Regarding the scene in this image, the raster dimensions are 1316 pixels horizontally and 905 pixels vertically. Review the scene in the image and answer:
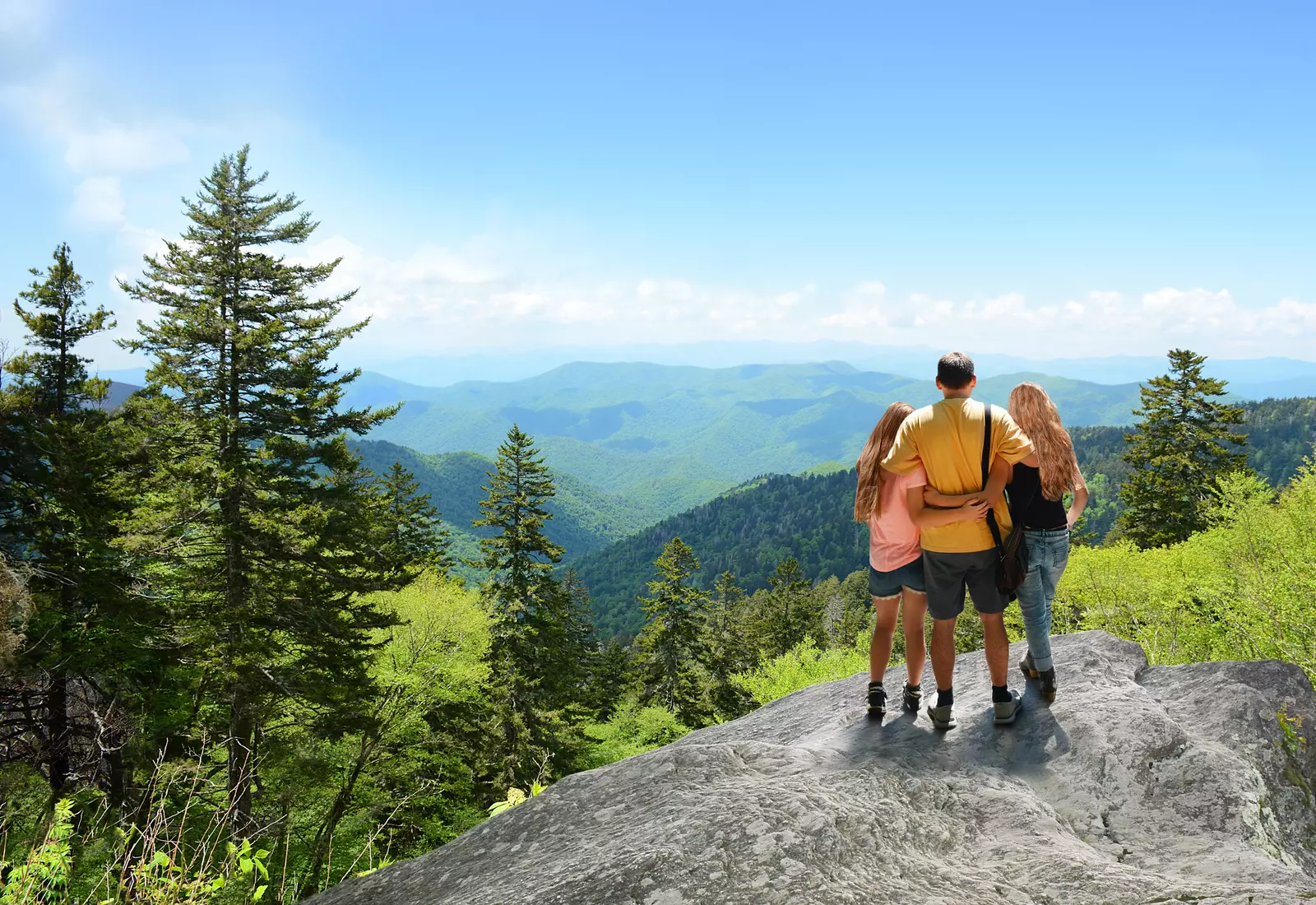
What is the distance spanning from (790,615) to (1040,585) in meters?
60.0

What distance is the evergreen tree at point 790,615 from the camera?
198ft

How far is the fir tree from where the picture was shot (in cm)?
2466

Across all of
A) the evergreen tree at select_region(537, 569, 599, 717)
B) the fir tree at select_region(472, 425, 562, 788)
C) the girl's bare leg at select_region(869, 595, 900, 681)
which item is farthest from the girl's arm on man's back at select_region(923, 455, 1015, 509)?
the evergreen tree at select_region(537, 569, 599, 717)

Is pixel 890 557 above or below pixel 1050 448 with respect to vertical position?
below

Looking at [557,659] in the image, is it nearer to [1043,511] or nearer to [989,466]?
[1043,511]

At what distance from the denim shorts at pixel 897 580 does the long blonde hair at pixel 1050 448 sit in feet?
3.59

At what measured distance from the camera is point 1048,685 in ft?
16.1

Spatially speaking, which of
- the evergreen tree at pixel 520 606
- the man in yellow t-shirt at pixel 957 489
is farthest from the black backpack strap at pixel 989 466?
the evergreen tree at pixel 520 606

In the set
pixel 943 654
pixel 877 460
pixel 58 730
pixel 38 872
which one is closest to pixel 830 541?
pixel 58 730

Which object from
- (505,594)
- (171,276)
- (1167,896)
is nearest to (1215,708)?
(1167,896)

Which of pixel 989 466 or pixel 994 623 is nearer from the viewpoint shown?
pixel 989 466

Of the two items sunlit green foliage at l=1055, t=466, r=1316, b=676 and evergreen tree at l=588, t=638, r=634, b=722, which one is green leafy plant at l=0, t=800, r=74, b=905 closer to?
sunlit green foliage at l=1055, t=466, r=1316, b=676

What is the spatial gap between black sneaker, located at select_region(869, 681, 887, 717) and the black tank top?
5.45ft

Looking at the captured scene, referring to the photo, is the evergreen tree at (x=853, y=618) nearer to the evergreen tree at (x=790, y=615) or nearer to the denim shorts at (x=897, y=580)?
the evergreen tree at (x=790, y=615)
